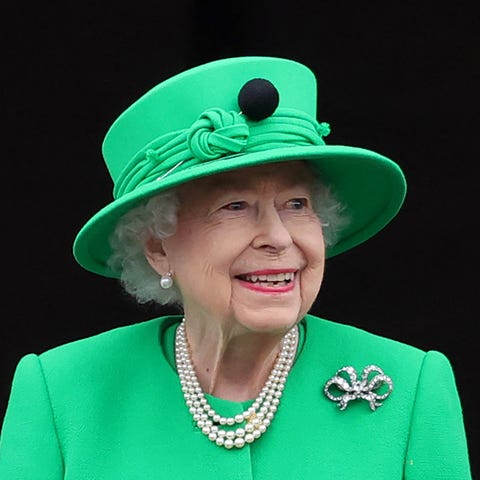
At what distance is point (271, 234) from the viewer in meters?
2.77

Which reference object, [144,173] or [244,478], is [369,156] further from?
[244,478]

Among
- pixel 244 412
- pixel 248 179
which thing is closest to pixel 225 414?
pixel 244 412

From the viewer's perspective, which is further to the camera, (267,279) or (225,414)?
(225,414)

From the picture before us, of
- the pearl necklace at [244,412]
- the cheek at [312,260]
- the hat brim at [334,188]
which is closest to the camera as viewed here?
the hat brim at [334,188]

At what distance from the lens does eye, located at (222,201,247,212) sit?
9.25ft

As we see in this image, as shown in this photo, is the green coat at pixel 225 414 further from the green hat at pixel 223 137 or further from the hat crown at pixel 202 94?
the hat crown at pixel 202 94

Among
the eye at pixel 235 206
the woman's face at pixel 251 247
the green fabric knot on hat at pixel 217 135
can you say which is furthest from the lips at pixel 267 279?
the green fabric knot on hat at pixel 217 135

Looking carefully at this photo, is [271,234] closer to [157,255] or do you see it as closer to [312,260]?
[312,260]

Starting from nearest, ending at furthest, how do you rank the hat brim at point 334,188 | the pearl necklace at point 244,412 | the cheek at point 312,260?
the hat brim at point 334,188, the cheek at point 312,260, the pearl necklace at point 244,412

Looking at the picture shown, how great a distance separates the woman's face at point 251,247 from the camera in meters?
2.78

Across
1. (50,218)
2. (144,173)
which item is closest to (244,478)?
(144,173)

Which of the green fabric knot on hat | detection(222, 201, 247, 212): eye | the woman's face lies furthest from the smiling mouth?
the green fabric knot on hat

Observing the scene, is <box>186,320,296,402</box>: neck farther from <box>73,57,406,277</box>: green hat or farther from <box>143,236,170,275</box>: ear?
<box>73,57,406,277</box>: green hat

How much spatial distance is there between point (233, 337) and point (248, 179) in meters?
0.32
